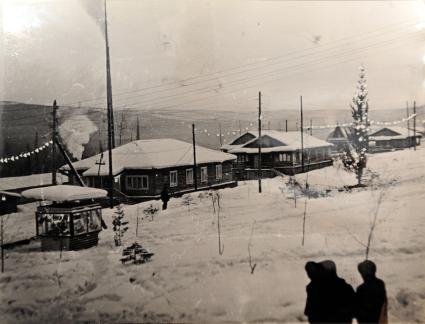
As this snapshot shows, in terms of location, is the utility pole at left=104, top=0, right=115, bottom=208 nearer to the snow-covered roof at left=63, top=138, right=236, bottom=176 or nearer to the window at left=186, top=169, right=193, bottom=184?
the snow-covered roof at left=63, top=138, right=236, bottom=176

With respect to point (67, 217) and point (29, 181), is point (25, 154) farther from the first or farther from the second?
point (67, 217)

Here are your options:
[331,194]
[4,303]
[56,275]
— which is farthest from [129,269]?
[331,194]

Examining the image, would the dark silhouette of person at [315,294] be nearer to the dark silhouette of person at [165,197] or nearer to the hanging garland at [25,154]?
the dark silhouette of person at [165,197]

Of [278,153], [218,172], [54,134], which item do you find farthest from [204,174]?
[54,134]

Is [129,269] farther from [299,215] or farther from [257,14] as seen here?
[257,14]

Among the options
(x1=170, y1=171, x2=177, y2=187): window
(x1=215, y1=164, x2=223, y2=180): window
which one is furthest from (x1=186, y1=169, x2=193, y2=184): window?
(x1=215, y1=164, x2=223, y2=180): window

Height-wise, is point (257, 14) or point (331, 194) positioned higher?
point (257, 14)
